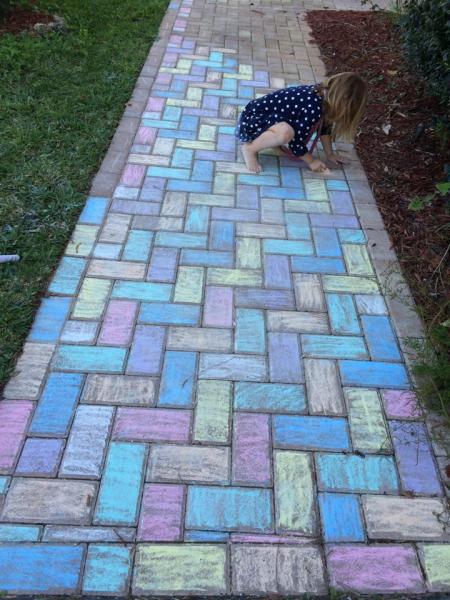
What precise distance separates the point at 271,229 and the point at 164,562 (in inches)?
79.0

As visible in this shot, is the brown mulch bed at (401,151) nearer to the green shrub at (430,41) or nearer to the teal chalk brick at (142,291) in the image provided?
the green shrub at (430,41)

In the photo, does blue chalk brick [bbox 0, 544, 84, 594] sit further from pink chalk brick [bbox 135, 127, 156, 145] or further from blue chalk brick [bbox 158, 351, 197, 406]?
pink chalk brick [bbox 135, 127, 156, 145]

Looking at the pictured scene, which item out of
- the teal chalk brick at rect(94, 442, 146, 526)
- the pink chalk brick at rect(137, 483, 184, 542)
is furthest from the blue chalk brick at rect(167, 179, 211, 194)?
the pink chalk brick at rect(137, 483, 184, 542)

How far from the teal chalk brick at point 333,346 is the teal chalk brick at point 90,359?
0.81m

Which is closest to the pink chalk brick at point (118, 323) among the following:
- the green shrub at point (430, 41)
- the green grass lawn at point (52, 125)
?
the green grass lawn at point (52, 125)

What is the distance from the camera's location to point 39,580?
1.66 m

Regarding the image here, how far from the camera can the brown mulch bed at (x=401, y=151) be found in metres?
3.00

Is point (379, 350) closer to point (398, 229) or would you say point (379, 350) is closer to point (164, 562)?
point (398, 229)

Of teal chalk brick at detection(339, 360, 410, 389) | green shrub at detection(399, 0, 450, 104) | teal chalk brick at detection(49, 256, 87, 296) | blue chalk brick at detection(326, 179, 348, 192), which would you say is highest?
green shrub at detection(399, 0, 450, 104)

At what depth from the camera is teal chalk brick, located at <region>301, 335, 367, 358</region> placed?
97.1 inches

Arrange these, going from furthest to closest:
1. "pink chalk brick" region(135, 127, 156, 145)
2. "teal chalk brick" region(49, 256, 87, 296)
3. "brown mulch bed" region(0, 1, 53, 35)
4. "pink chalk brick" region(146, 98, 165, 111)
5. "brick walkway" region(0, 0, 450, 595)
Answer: "brown mulch bed" region(0, 1, 53, 35), "pink chalk brick" region(146, 98, 165, 111), "pink chalk brick" region(135, 127, 156, 145), "teal chalk brick" region(49, 256, 87, 296), "brick walkway" region(0, 0, 450, 595)

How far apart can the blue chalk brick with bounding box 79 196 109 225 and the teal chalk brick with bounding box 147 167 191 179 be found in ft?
1.55

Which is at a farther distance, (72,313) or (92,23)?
(92,23)

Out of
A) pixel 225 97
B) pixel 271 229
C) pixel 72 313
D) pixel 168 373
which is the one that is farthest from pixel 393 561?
pixel 225 97
